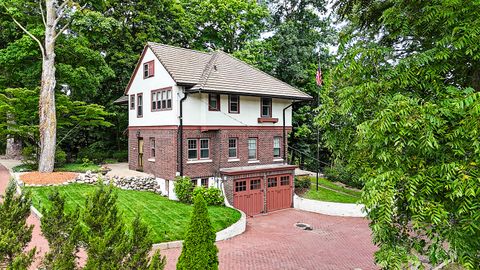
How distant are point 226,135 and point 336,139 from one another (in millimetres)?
11648

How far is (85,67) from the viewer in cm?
2470

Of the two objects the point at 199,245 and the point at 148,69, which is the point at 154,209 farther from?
the point at 148,69

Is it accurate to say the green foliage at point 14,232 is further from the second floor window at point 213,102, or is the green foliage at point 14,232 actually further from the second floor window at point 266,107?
the second floor window at point 266,107

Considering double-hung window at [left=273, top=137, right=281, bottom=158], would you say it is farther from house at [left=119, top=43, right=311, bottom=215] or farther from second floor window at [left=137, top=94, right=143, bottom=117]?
second floor window at [left=137, top=94, right=143, bottom=117]

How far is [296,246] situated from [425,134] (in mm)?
9859

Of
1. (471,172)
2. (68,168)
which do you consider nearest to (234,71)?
(68,168)

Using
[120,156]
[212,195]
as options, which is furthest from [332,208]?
[120,156]

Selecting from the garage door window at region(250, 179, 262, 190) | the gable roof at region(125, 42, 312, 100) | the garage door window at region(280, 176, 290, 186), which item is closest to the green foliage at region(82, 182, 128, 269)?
the gable roof at region(125, 42, 312, 100)

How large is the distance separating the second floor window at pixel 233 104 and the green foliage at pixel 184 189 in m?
4.82

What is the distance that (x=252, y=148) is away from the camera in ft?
66.8

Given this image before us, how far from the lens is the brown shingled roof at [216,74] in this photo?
18.3 m

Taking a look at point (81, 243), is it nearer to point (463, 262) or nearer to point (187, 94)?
point (463, 262)

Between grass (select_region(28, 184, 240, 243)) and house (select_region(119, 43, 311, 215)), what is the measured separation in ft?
Result: 6.39

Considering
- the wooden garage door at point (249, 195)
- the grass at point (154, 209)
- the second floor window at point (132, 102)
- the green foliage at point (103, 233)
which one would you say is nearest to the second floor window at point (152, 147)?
the grass at point (154, 209)
